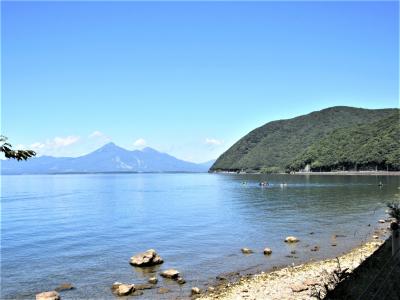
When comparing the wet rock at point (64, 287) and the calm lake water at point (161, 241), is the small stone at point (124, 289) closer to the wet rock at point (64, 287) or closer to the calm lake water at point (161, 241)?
the calm lake water at point (161, 241)

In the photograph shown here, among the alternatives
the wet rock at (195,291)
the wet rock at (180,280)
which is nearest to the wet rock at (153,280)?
the wet rock at (180,280)

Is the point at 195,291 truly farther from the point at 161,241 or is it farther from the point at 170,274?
the point at 161,241

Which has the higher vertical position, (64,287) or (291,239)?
(291,239)

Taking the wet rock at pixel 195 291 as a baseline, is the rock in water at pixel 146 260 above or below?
above

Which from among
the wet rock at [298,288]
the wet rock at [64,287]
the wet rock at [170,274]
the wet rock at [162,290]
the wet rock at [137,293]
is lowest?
the wet rock at [64,287]

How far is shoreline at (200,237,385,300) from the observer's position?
2278 centimetres

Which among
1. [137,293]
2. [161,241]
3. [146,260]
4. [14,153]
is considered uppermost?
[14,153]

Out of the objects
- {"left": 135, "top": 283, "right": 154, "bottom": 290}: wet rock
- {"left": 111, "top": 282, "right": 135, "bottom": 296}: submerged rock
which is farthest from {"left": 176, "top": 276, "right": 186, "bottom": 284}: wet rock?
{"left": 111, "top": 282, "right": 135, "bottom": 296}: submerged rock

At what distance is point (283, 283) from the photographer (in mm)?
24781

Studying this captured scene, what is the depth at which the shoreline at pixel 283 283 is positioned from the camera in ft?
74.7

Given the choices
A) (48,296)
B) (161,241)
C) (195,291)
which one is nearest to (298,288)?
(195,291)

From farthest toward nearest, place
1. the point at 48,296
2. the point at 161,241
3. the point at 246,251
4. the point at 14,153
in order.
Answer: the point at 161,241 → the point at 246,251 → the point at 48,296 → the point at 14,153

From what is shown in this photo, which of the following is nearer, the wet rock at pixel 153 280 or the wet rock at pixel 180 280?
the wet rock at pixel 180 280

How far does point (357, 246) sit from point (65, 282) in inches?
997
